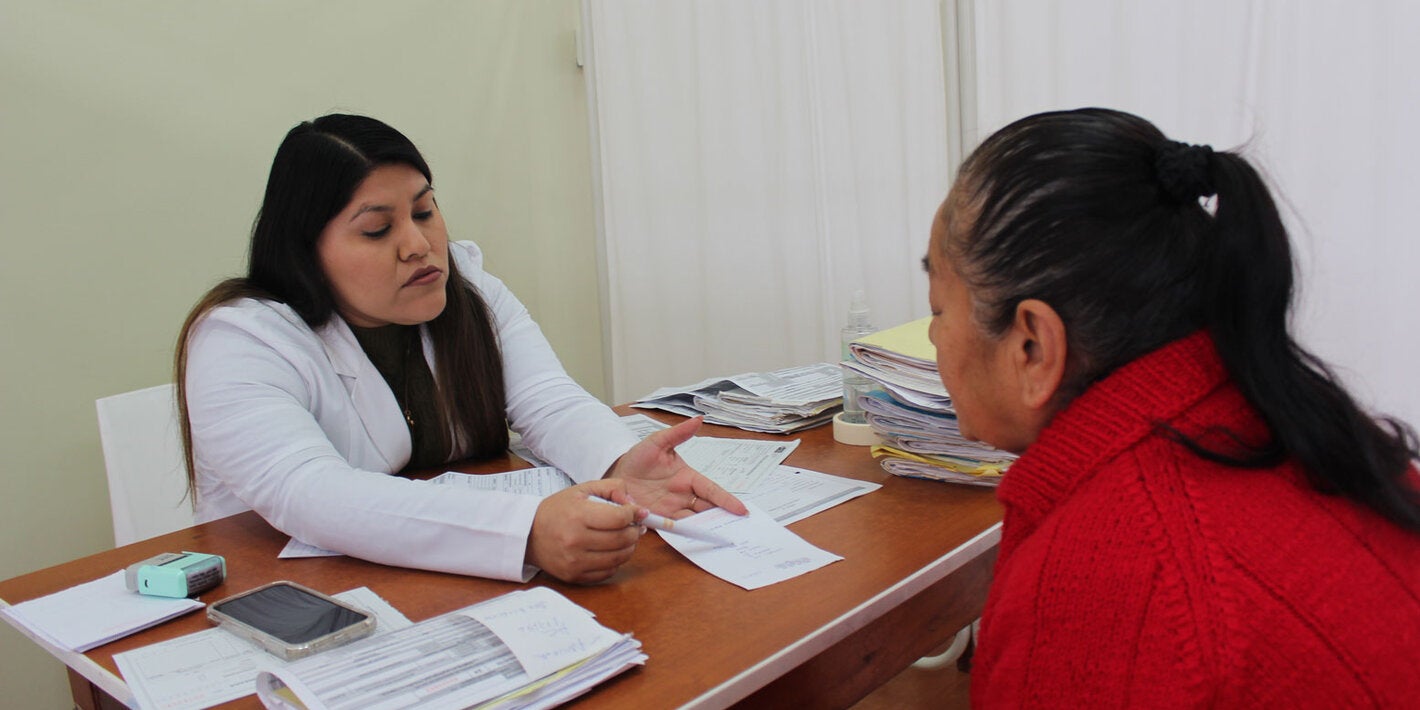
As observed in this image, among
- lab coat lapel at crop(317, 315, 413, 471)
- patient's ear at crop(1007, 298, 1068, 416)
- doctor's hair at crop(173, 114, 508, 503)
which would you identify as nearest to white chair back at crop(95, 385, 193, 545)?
doctor's hair at crop(173, 114, 508, 503)

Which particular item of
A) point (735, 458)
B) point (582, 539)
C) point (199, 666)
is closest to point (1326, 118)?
point (735, 458)

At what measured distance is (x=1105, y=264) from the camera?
0.83m

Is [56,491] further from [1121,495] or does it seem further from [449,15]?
[1121,495]

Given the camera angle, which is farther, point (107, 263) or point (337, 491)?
point (107, 263)

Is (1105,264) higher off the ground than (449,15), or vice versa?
(449,15)

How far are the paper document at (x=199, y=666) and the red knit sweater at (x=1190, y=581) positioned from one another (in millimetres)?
664

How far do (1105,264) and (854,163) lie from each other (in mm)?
2109

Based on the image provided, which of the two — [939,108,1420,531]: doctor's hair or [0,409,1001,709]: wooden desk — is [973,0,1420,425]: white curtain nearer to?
[0,409,1001,709]: wooden desk

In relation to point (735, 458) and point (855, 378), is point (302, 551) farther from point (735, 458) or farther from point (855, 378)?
point (855, 378)

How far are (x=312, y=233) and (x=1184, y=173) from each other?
1333 mm

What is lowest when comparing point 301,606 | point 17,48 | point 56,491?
point 56,491

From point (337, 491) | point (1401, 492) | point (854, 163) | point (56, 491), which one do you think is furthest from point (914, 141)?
point (56, 491)

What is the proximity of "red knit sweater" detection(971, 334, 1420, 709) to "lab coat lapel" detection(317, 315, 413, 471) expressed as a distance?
3.70ft

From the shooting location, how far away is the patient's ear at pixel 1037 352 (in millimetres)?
859
